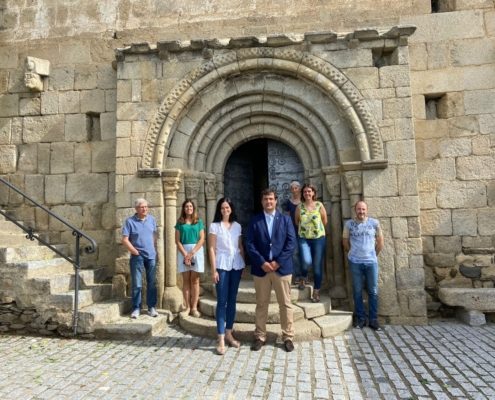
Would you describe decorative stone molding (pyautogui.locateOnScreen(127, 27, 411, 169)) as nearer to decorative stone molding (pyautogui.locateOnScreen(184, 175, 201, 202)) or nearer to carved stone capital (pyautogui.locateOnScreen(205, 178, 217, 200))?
decorative stone molding (pyautogui.locateOnScreen(184, 175, 201, 202))

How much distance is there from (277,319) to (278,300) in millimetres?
621

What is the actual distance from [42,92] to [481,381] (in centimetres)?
731

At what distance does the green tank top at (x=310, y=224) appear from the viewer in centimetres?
474

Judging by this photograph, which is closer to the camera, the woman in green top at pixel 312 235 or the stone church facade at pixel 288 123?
the woman in green top at pixel 312 235

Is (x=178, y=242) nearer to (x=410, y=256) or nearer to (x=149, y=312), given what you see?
(x=149, y=312)

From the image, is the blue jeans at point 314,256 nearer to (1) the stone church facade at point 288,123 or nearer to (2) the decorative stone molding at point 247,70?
(1) the stone church facade at point 288,123

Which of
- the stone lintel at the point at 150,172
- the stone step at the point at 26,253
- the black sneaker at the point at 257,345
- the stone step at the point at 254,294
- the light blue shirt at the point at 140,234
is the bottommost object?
the black sneaker at the point at 257,345

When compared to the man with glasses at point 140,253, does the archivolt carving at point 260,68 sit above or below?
above

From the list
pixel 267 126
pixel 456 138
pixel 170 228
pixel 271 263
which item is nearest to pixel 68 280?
pixel 170 228

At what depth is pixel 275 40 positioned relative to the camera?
5.27m

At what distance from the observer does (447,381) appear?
118 inches

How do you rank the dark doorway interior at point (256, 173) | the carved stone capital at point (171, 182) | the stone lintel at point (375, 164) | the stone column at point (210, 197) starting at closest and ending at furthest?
1. the stone lintel at point (375, 164)
2. the carved stone capital at point (171, 182)
3. the stone column at point (210, 197)
4. the dark doorway interior at point (256, 173)

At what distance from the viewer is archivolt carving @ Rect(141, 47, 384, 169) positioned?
16.8 feet

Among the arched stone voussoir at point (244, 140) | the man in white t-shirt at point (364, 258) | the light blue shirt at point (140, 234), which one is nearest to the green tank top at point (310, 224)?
the man in white t-shirt at point (364, 258)
